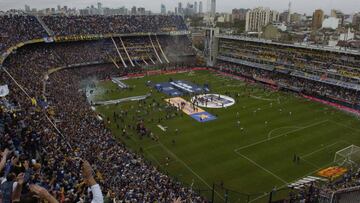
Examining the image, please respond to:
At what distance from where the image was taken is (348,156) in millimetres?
29141

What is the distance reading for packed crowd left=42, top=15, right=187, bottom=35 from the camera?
2516 inches

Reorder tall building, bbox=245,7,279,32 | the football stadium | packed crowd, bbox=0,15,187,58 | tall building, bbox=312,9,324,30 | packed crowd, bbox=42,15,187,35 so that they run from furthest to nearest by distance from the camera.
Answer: tall building, bbox=312,9,324,30
tall building, bbox=245,7,279,32
packed crowd, bbox=42,15,187,35
packed crowd, bbox=0,15,187,58
the football stadium

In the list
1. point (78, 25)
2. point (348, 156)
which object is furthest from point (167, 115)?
point (78, 25)

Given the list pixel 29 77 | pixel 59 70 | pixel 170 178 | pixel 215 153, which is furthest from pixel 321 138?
pixel 59 70

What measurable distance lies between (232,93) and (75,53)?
33.0 m

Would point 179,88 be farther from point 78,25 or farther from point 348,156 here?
point 348,156

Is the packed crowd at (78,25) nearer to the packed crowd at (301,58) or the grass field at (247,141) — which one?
the grass field at (247,141)

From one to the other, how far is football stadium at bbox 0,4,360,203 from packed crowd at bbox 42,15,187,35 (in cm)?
39

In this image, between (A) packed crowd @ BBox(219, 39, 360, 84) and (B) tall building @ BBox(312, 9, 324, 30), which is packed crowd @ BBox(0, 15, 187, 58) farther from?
(B) tall building @ BBox(312, 9, 324, 30)

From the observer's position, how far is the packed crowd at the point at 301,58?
4937 centimetres

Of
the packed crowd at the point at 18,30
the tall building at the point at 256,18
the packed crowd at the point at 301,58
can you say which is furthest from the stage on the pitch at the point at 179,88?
the tall building at the point at 256,18

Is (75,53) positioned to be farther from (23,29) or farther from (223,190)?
(223,190)

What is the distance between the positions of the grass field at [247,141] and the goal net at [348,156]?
2.32ft

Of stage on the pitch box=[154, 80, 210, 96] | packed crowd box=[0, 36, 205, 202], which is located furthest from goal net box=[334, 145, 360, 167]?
stage on the pitch box=[154, 80, 210, 96]
